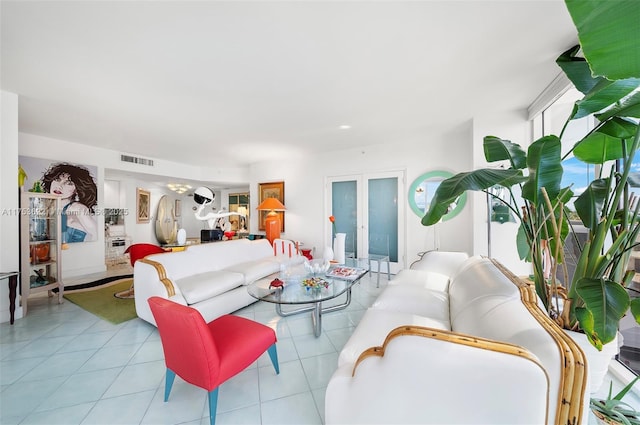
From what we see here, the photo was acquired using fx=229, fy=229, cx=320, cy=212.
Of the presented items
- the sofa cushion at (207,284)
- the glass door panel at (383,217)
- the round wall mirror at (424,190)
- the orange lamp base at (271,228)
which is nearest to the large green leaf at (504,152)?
the round wall mirror at (424,190)

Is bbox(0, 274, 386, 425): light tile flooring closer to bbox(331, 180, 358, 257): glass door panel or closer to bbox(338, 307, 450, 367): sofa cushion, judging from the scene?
bbox(338, 307, 450, 367): sofa cushion

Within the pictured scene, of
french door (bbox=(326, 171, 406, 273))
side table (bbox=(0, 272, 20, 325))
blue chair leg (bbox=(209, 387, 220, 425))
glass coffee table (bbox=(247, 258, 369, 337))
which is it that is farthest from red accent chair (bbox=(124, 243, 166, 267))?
french door (bbox=(326, 171, 406, 273))

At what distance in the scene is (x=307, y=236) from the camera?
538cm

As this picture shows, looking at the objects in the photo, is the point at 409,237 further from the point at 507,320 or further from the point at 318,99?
the point at 507,320

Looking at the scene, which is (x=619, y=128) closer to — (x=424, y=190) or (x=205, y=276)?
(x=424, y=190)

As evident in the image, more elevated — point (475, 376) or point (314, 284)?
point (475, 376)

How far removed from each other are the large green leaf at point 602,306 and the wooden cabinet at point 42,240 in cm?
508

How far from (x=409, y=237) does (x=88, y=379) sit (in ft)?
14.3

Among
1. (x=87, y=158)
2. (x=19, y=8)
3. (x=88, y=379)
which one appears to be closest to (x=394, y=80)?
(x=19, y=8)

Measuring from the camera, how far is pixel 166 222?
7562 mm

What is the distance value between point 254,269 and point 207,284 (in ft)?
2.41

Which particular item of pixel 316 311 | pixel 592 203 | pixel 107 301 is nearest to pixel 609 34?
pixel 592 203

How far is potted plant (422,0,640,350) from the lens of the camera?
67 centimetres

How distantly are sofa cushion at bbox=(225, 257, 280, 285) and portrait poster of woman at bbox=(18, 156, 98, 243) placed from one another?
3.30 m
